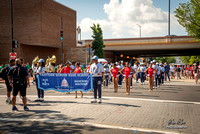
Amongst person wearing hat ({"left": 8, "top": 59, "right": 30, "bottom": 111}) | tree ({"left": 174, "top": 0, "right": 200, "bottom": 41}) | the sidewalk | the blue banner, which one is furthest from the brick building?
the sidewalk

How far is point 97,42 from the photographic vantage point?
45531 mm

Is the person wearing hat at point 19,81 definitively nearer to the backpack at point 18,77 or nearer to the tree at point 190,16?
the backpack at point 18,77

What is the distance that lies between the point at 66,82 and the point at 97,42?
34.8 metres

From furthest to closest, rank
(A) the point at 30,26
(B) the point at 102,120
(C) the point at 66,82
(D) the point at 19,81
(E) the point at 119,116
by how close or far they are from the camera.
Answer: (A) the point at 30,26, (C) the point at 66,82, (D) the point at 19,81, (E) the point at 119,116, (B) the point at 102,120

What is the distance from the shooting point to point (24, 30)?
127 ft

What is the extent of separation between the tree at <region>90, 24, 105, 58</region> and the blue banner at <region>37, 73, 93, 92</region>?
33900mm

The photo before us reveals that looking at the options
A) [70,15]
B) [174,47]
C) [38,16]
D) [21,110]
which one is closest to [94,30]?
[70,15]

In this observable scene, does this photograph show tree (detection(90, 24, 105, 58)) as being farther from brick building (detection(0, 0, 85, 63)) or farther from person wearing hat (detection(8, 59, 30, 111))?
person wearing hat (detection(8, 59, 30, 111))

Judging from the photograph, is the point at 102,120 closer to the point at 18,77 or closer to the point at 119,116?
the point at 119,116

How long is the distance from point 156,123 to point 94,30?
139ft

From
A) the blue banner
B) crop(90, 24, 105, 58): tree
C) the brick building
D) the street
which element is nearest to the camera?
the street

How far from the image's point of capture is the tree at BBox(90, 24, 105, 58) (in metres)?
45.3

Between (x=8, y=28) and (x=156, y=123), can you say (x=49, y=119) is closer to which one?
(x=156, y=123)

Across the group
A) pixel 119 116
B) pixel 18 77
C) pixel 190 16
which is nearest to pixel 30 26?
pixel 190 16
